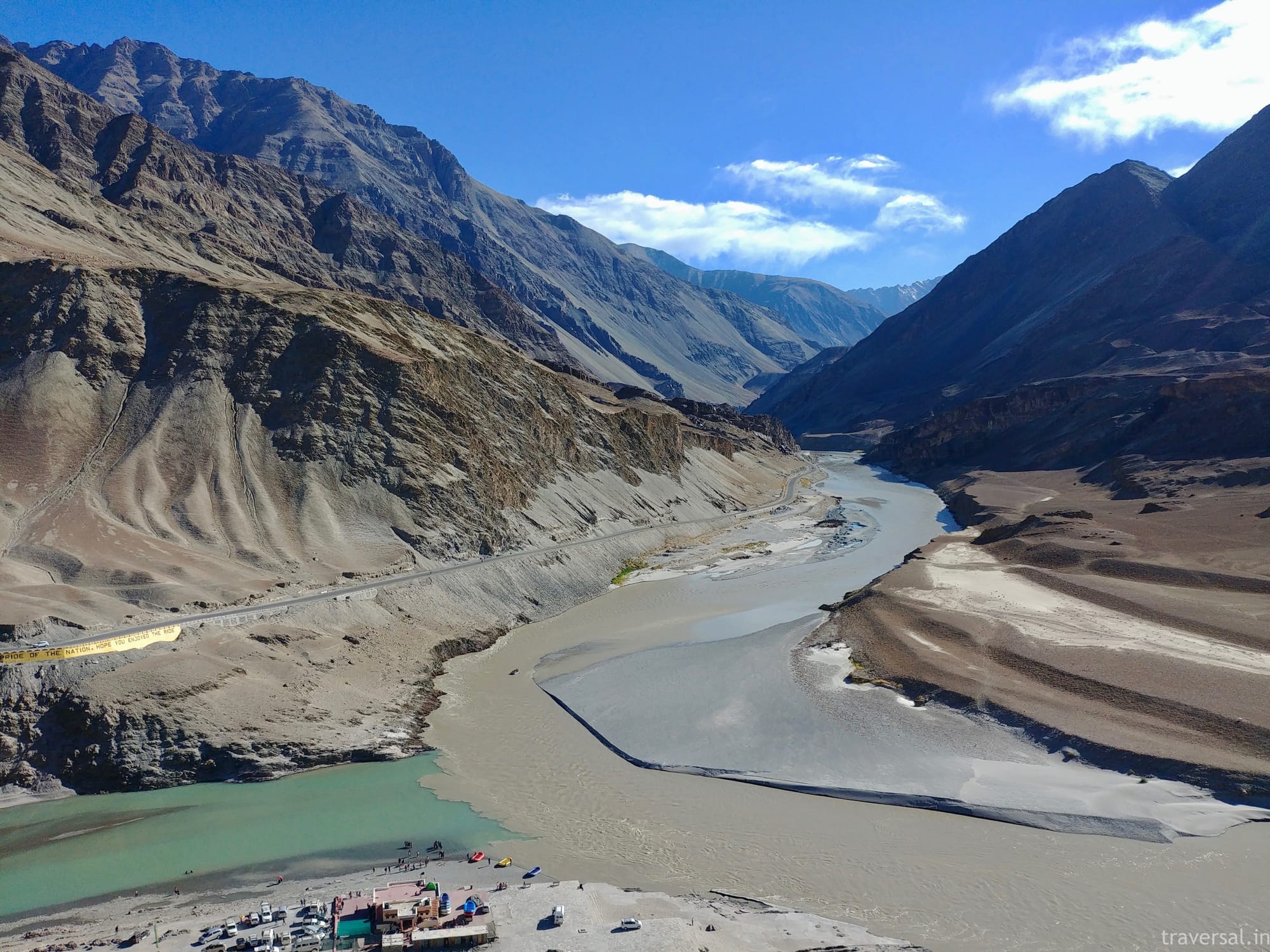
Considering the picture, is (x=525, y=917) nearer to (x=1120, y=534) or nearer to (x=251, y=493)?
(x=251, y=493)

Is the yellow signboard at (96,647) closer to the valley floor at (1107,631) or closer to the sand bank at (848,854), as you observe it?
the sand bank at (848,854)

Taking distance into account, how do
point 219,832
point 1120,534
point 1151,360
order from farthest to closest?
point 1151,360 → point 1120,534 → point 219,832

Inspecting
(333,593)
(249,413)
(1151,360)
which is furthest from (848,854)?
(1151,360)

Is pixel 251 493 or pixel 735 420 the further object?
pixel 735 420

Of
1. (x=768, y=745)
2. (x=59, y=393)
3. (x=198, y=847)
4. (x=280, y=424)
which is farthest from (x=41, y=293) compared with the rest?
(x=768, y=745)

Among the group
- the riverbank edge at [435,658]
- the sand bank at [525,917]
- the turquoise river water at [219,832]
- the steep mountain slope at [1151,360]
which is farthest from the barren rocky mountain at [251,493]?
the steep mountain slope at [1151,360]

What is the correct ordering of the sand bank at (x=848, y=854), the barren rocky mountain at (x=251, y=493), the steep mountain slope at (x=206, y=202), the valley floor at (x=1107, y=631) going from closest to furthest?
the sand bank at (x=848, y=854) → the valley floor at (x=1107, y=631) → the barren rocky mountain at (x=251, y=493) → the steep mountain slope at (x=206, y=202)

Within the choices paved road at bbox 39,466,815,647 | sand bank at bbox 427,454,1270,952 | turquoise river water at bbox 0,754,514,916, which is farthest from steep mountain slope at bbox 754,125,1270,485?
turquoise river water at bbox 0,754,514,916
